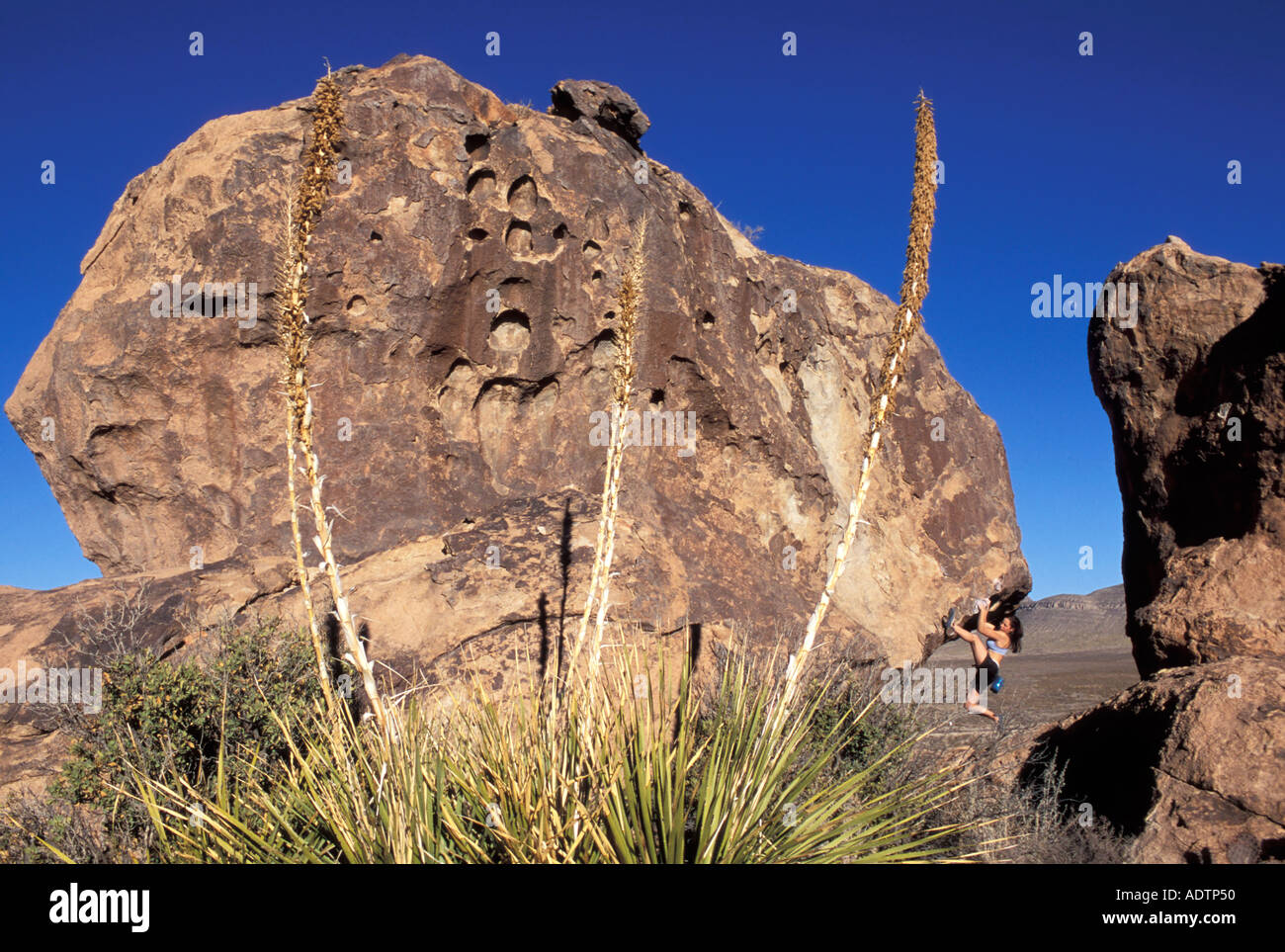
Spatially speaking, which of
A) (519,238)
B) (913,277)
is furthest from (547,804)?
(519,238)

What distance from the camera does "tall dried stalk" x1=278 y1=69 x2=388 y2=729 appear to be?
4203 mm

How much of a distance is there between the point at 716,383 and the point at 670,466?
129 centimetres

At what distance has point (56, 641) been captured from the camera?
7.70 meters

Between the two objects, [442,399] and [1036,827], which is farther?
[442,399]

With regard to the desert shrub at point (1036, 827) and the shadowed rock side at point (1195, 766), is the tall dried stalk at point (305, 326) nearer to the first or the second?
the desert shrub at point (1036, 827)

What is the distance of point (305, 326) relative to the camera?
437cm

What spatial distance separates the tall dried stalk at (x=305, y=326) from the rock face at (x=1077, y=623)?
4878cm

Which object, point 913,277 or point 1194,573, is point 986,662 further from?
point 913,277

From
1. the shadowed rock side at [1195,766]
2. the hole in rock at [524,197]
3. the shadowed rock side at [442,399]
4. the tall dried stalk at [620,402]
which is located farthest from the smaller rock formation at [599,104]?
the shadowed rock side at [1195,766]

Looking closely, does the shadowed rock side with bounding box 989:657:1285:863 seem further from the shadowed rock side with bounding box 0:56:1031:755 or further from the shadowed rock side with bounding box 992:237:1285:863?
the shadowed rock side with bounding box 0:56:1031:755

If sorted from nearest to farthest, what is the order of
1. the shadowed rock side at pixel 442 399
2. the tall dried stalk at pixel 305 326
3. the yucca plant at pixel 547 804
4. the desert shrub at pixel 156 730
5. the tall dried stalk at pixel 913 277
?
the yucca plant at pixel 547 804
the tall dried stalk at pixel 305 326
the tall dried stalk at pixel 913 277
the desert shrub at pixel 156 730
the shadowed rock side at pixel 442 399

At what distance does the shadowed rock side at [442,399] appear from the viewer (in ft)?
28.8

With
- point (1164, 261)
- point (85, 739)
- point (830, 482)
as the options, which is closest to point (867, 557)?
point (830, 482)

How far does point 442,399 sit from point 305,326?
18.7 ft
